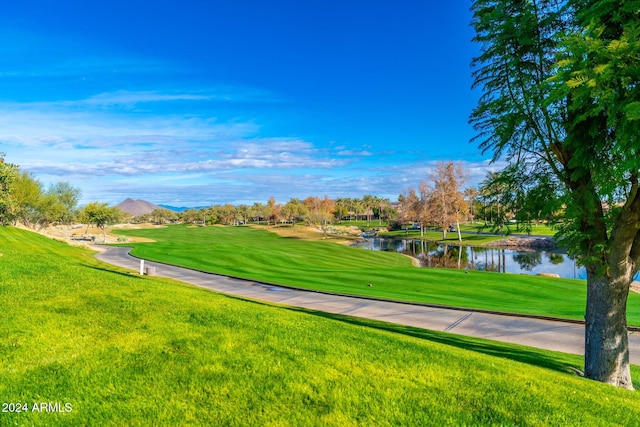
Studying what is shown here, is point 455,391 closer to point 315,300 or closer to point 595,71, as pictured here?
point 595,71

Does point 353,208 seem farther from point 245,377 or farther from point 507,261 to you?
point 245,377

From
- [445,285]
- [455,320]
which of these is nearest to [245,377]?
[455,320]

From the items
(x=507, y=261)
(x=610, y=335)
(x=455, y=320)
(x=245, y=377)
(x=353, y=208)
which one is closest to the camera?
(x=245, y=377)

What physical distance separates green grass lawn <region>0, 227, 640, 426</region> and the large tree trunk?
1626 millimetres

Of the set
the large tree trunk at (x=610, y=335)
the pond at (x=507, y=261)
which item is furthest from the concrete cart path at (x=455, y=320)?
the pond at (x=507, y=261)

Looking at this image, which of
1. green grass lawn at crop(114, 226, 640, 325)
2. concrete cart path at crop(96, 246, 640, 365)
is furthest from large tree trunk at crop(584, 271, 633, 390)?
green grass lawn at crop(114, 226, 640, 325)

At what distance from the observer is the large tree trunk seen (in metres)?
7.42

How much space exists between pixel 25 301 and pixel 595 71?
36.1ft

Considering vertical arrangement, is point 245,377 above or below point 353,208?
below

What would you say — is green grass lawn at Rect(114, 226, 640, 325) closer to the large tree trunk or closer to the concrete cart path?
the concrete cart path

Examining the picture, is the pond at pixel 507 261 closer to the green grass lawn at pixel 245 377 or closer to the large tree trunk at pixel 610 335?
the large tree trunk at pixel 610 335

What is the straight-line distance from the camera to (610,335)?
295 inches

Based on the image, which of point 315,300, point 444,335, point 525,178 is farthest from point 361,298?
point 525,178

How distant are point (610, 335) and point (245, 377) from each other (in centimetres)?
795
